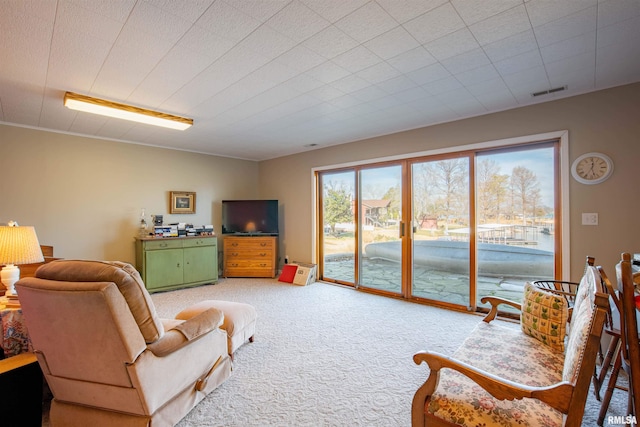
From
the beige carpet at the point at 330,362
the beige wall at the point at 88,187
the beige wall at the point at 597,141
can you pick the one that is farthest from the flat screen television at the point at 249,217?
the beige wall at the point at 597,141

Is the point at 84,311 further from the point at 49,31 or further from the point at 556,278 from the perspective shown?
the point at 556,278

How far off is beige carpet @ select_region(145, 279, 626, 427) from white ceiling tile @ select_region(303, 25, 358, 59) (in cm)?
252

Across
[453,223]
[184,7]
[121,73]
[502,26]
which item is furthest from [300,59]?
[453,223]

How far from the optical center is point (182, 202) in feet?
17.8

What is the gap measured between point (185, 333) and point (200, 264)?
3504 millimetres

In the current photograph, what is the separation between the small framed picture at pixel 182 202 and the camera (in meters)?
5.31

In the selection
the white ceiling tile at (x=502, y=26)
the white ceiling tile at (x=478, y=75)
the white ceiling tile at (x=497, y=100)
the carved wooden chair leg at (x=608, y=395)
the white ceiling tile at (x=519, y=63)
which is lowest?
the carved wooden chair leg at (x=608, y=395)

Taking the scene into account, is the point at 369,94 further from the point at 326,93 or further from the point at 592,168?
the point at 592,168

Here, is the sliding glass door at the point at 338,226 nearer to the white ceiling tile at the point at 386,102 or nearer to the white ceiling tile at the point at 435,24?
the white ceiling tile at the point at 386,102

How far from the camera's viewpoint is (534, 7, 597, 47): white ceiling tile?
1750 mm

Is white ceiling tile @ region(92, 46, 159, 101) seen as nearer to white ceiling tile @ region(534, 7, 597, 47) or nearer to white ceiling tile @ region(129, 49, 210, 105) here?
white ceiling tile @ region(129, 49, 210, 105)

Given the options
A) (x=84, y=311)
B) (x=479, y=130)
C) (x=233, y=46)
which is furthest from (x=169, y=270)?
(x=479, y=130)

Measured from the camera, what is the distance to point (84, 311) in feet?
4.64

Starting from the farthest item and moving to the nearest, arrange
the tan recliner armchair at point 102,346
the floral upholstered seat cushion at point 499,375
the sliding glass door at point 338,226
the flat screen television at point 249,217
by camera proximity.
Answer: the flat screen television at point 249,217 < the sliding glass door at point 338,226 < the tan recliner armchair at point 102,346 < the floral upholstered seat cushion at point 499,375
